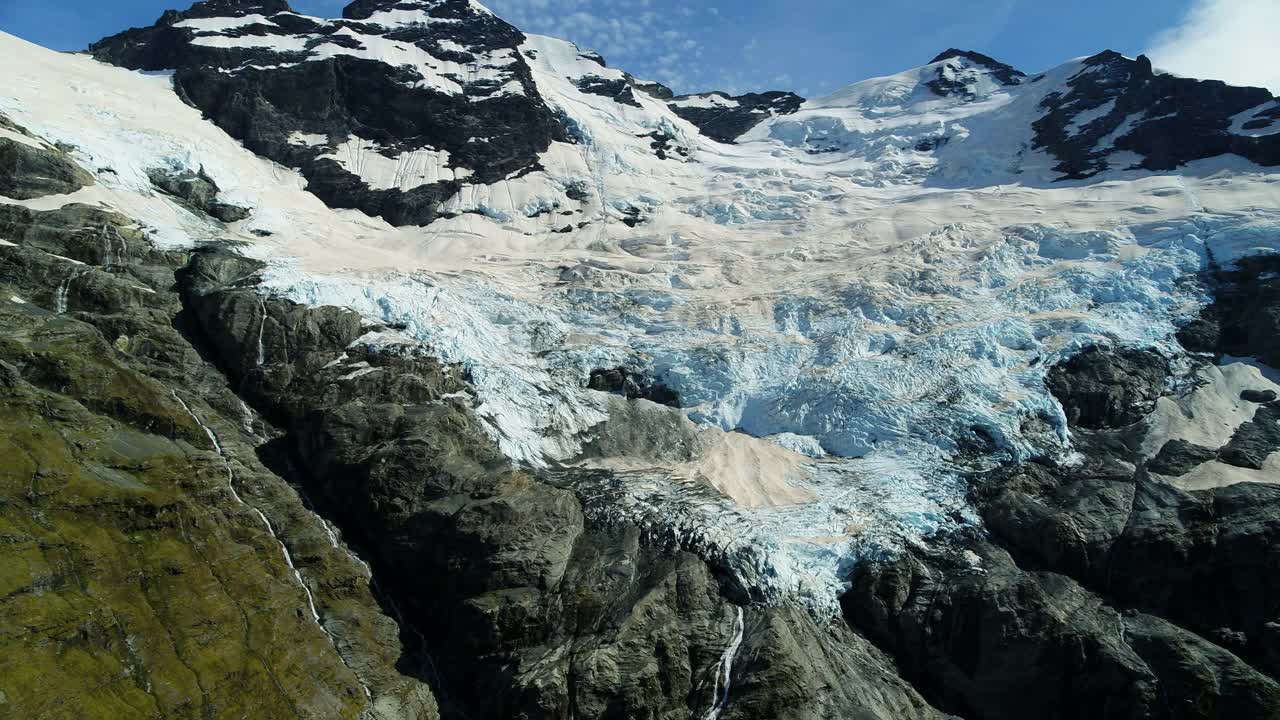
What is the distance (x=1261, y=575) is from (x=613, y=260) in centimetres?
3832

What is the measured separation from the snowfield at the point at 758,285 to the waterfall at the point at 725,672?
6.99ft

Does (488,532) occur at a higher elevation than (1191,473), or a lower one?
lower

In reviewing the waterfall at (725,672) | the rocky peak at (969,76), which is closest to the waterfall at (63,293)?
the waterfall at (725,672)

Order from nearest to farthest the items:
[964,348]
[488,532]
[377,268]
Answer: [488,532] → [964,348] → [377,268]

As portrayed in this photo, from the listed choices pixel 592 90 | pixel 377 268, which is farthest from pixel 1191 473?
pixel 592 90

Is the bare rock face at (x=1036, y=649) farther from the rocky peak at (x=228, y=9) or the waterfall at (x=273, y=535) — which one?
the rocky peak at (x=228, y=9)

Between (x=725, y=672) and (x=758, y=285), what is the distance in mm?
30854

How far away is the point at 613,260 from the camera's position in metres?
54.0

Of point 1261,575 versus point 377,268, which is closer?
point 1261,575

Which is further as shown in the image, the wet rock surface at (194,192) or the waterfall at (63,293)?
the wet rock surface at (194,192)

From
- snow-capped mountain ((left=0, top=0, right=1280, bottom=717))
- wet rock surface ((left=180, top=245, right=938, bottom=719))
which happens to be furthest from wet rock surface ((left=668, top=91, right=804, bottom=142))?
wet rock surface ((left=180, top=245, right=938, bottom=719))

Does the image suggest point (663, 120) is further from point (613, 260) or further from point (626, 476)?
point (626, 476)

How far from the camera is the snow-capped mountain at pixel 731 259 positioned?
33531mm

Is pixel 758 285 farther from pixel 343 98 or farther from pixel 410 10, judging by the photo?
pixel 410 10
